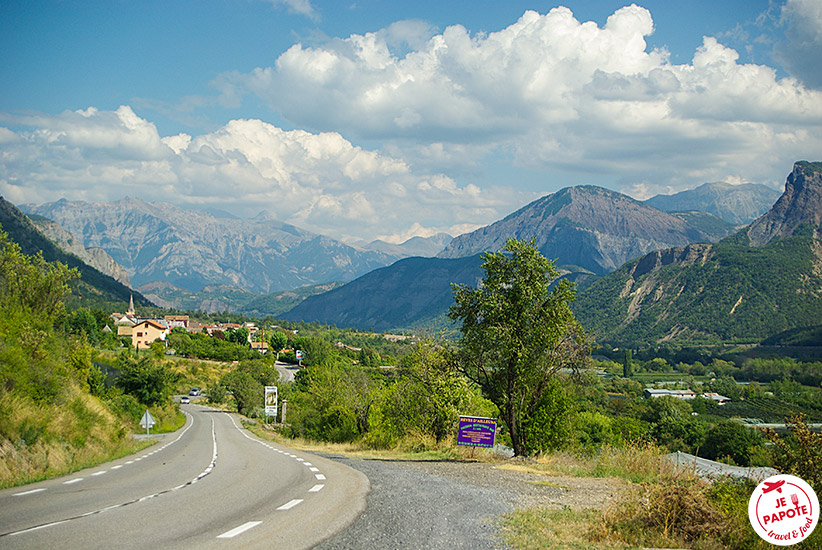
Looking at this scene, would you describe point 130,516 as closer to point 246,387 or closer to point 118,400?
point 118,400

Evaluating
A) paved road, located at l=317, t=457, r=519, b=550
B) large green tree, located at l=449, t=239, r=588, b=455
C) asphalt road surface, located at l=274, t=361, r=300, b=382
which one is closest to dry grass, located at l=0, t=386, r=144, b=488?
paved road, located at l=317, t=457, r=519, b=550

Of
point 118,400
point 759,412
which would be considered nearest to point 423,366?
point 118,400

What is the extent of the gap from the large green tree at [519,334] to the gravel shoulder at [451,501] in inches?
208

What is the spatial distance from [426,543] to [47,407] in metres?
16.3

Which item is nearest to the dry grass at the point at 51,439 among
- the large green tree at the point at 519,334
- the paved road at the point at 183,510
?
the paved road at the point at 183,510

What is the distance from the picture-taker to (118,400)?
4409cm

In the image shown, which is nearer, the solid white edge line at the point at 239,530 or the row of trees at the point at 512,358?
the solid white edge line at the point at 239,530

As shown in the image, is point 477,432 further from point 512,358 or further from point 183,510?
point 183,510

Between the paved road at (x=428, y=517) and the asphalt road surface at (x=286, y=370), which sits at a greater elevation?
the paved road at (x=428, y=517)

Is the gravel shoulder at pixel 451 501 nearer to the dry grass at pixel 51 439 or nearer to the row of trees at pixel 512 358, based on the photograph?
the row of trees at pixel 512 358

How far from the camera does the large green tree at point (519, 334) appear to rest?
20.6 meters
